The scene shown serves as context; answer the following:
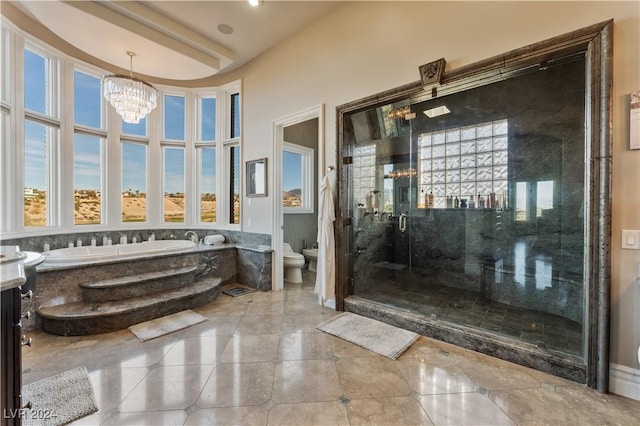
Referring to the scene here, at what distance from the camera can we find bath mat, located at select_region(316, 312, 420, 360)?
241 cm

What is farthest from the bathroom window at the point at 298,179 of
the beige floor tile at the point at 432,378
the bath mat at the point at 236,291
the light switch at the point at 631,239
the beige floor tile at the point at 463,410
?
the light switch at the point at 631,239

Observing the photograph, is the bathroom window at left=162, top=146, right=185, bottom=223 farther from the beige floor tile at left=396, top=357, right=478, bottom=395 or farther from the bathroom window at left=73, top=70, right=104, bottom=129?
the beige floor tile at left=396, top=357, right=478, bottom=395

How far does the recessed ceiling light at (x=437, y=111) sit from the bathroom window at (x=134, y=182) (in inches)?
187

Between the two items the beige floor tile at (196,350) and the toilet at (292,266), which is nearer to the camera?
the beige floor tile at (196,350)

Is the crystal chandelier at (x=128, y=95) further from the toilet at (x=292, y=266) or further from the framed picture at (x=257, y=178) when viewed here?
the toilet at (x=292, y=266)

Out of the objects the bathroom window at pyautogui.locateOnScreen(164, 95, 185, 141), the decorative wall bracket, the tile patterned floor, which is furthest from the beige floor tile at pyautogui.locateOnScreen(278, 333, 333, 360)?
the bathroom window at pyautogui.locateOnScreen(164, 95, 185, 141)

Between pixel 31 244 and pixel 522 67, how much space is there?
574 cm

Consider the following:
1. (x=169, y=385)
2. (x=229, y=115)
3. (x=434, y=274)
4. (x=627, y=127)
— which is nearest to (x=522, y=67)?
(x=627, y=127)

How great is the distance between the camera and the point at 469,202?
4008 millimetres

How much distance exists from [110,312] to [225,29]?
3.77m

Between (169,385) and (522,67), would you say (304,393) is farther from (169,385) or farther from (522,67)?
(522,67)

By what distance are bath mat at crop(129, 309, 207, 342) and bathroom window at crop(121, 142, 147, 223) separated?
2.41 meters

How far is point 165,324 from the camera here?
2.87 metres

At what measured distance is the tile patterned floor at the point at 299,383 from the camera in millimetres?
1622
